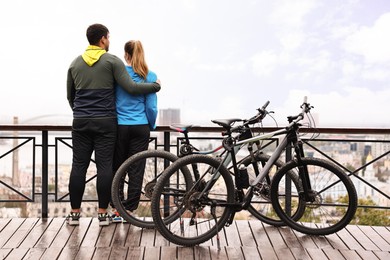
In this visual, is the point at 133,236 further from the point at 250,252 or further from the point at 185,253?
the point at 250,252

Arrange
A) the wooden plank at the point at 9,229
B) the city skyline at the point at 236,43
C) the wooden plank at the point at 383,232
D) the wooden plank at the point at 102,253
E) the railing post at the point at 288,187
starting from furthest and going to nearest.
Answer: the city skyline at the point at 236,43 < the railing post at the point at 288,187 < the wooden plank at the point at 383,232 < the wooden plank at the point at 9,229 < the wooden plank at the point at 102,253

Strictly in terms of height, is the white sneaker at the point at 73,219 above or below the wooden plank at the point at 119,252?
above

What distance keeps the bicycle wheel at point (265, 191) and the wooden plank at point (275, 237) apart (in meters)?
0.05

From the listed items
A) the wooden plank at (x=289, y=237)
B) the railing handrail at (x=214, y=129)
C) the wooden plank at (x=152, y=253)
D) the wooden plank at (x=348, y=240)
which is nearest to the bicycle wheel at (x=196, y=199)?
the wooden plank at (x=152, y=253)

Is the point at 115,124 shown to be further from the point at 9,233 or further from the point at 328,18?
the point at 328,18

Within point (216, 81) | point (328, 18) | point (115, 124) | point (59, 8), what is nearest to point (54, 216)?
point (115, 124)

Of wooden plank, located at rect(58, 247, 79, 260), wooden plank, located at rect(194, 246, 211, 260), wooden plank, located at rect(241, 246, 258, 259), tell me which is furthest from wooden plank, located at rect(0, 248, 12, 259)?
wooden plank, located at rect(241, 246, 258, 259)

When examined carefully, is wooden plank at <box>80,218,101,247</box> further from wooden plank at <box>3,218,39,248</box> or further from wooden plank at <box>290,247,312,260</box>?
wooden plank at <box>290,247,312,260</box>

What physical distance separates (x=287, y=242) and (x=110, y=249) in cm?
113

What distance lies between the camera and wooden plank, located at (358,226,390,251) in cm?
404

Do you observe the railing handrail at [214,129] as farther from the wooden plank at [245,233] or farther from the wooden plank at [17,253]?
the wooden plank at [17,253]

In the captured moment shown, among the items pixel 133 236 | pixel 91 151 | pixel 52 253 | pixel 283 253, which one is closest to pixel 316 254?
pixel 283 253

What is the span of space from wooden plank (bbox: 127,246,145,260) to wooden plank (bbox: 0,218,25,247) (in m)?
0.84

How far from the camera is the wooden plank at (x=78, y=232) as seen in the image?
4.04m
